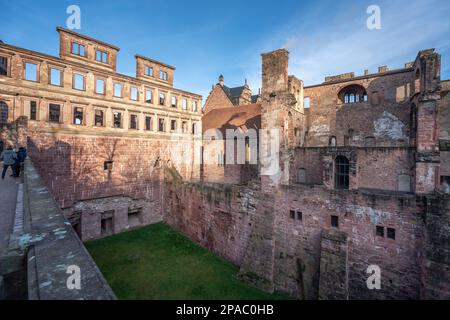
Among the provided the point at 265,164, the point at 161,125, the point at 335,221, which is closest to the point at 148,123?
the point at 161,125

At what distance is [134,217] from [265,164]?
13853 millimetres

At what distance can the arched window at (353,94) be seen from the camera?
21.8 metres

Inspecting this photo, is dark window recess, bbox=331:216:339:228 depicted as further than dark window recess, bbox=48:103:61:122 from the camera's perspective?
No

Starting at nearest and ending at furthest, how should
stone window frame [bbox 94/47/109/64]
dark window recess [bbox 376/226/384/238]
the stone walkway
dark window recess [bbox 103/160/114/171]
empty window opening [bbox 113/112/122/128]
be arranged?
the stone walkway → dark window recess [bbox 376/226/384/238] → dark window recess [bbox 103/160/114/171] → stone window frame [bbox 94/47/109/64] → empty window opening [bbox 113/112/122/128]

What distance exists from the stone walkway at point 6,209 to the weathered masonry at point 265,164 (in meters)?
7.41

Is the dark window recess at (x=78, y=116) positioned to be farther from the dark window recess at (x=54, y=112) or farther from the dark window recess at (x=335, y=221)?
the dark window recess at (x=335, y=221)

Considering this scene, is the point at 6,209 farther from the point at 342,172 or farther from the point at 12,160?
the point at 342,172

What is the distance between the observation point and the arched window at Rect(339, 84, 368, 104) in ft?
71.7

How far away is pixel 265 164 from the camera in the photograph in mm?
13320

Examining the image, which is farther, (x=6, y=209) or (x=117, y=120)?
(x=117, y=120)

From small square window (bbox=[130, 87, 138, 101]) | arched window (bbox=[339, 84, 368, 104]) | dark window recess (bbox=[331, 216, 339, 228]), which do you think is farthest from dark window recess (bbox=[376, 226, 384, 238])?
small square window (bbox=[130, 87, 138, 101])

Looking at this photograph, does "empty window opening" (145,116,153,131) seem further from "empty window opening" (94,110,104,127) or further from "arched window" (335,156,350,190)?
"arched window" (335,156,350,190)

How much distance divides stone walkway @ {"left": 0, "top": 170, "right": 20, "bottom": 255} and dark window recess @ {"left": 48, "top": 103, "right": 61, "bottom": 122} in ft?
30.1

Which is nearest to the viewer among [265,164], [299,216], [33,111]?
[299,216]
